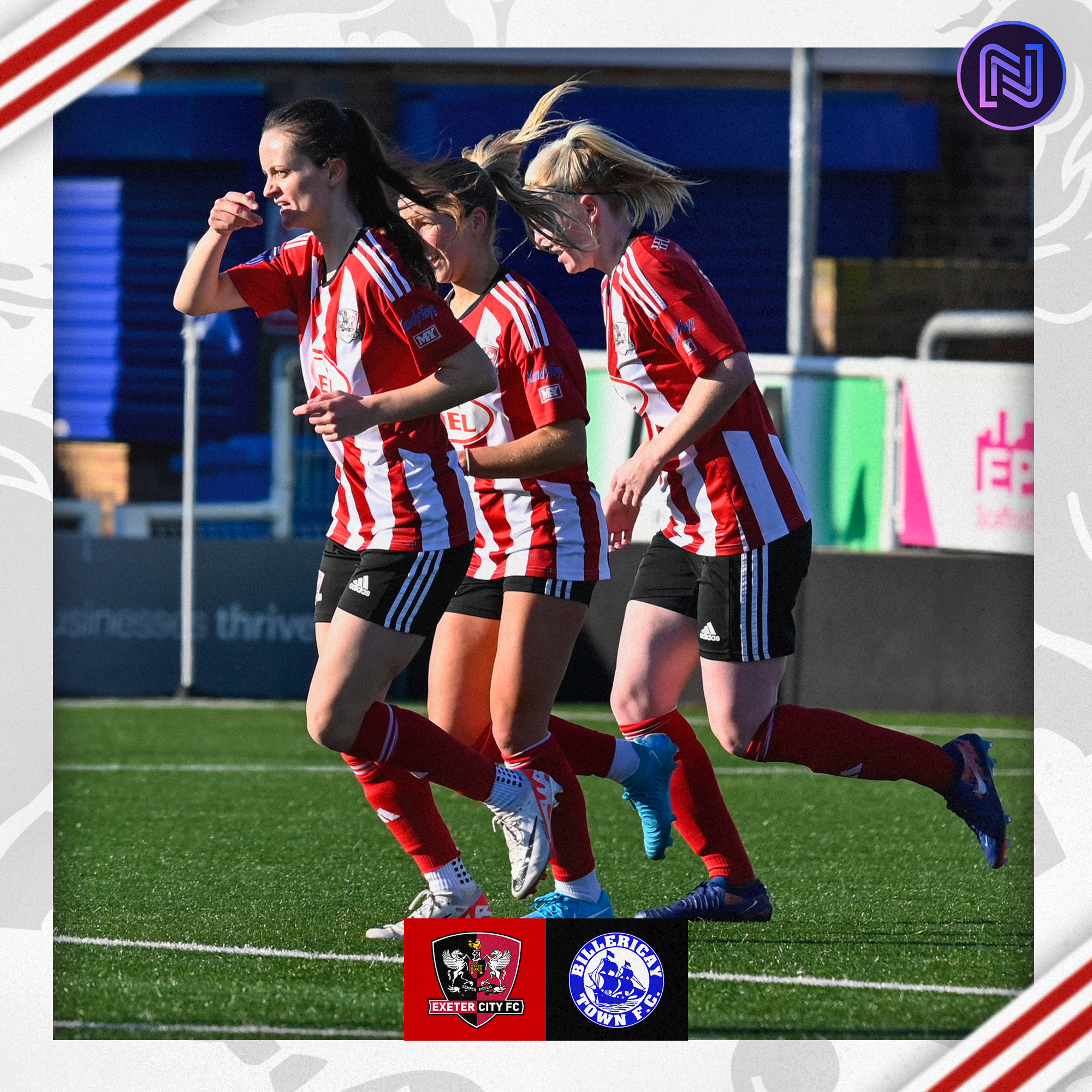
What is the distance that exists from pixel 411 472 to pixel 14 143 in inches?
42.2

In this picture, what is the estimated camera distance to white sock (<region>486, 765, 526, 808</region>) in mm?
4000

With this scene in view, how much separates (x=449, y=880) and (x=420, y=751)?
36 cm

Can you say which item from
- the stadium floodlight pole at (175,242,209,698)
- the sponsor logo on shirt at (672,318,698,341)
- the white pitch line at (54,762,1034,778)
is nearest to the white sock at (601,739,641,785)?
the sponsor logo on shirt at (672,318,698,341)

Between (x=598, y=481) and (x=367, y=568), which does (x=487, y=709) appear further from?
(x=598, y=481)

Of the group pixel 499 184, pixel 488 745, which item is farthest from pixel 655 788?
pixel 499 184

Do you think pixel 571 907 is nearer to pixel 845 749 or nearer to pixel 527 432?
pixel 845 749

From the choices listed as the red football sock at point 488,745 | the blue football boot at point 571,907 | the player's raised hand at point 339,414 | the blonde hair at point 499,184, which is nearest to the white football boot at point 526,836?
the blue football boot at point 571,907

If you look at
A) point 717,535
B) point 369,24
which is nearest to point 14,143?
point 369,24

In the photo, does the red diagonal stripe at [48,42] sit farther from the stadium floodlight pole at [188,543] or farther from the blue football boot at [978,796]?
the stadium floodlight pole at [188,543]

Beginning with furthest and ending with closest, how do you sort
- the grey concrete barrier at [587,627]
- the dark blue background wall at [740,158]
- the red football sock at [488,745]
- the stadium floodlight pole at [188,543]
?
the dark blue background wall at [740,158], the stadium floodlight pole at [188,543], the grey concrete barrier at [587,627], the red football sock at [488,745]

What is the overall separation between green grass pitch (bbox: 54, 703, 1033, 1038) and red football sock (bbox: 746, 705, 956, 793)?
26 centimetres

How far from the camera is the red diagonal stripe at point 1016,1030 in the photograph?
315cm

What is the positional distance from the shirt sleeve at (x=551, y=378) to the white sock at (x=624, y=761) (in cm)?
79

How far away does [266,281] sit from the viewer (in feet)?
12.9
